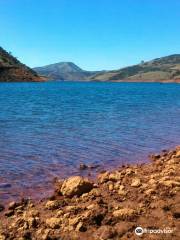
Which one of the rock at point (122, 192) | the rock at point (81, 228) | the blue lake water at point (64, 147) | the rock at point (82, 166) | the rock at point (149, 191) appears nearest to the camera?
the rock at point (81, 228)

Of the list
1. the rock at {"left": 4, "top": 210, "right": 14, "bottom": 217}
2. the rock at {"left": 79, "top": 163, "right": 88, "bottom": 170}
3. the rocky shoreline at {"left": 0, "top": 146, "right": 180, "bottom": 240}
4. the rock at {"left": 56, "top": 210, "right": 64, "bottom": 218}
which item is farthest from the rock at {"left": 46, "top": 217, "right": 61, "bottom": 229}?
the rock at {"left": 79, "top": 163, "right": 88, "bottom": 170}

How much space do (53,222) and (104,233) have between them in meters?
1.62

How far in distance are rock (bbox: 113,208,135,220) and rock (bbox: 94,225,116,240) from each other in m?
0.74

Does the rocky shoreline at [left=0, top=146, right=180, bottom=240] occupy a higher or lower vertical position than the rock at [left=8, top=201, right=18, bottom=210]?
higher

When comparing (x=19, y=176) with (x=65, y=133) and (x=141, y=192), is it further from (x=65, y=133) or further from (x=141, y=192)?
(x=65, y=133)

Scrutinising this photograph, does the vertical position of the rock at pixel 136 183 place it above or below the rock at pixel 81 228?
below

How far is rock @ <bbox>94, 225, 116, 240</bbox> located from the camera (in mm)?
9242

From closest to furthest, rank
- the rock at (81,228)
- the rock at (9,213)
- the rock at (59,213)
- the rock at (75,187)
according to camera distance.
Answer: the rock at (81,228), the rock at (59,213), the rock at (9,213), the rock at (75,187)

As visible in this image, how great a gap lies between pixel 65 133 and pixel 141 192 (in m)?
17.6

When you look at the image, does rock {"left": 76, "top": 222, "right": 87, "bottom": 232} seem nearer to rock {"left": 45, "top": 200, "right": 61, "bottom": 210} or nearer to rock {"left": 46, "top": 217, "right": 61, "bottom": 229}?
rock {"left": 46, "top": 217, "right": 61, "bottom": 229}

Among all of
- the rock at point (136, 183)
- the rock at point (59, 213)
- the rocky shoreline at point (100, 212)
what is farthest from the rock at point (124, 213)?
the rock at point (136, 183)

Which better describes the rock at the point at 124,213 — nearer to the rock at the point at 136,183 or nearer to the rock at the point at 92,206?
the rock at the point at 92,206

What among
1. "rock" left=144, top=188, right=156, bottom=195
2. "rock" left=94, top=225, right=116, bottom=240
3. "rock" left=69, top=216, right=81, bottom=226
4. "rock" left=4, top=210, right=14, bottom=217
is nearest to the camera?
"rock" left=94, top=225, right=116, bottom=240

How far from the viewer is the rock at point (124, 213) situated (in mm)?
10343
